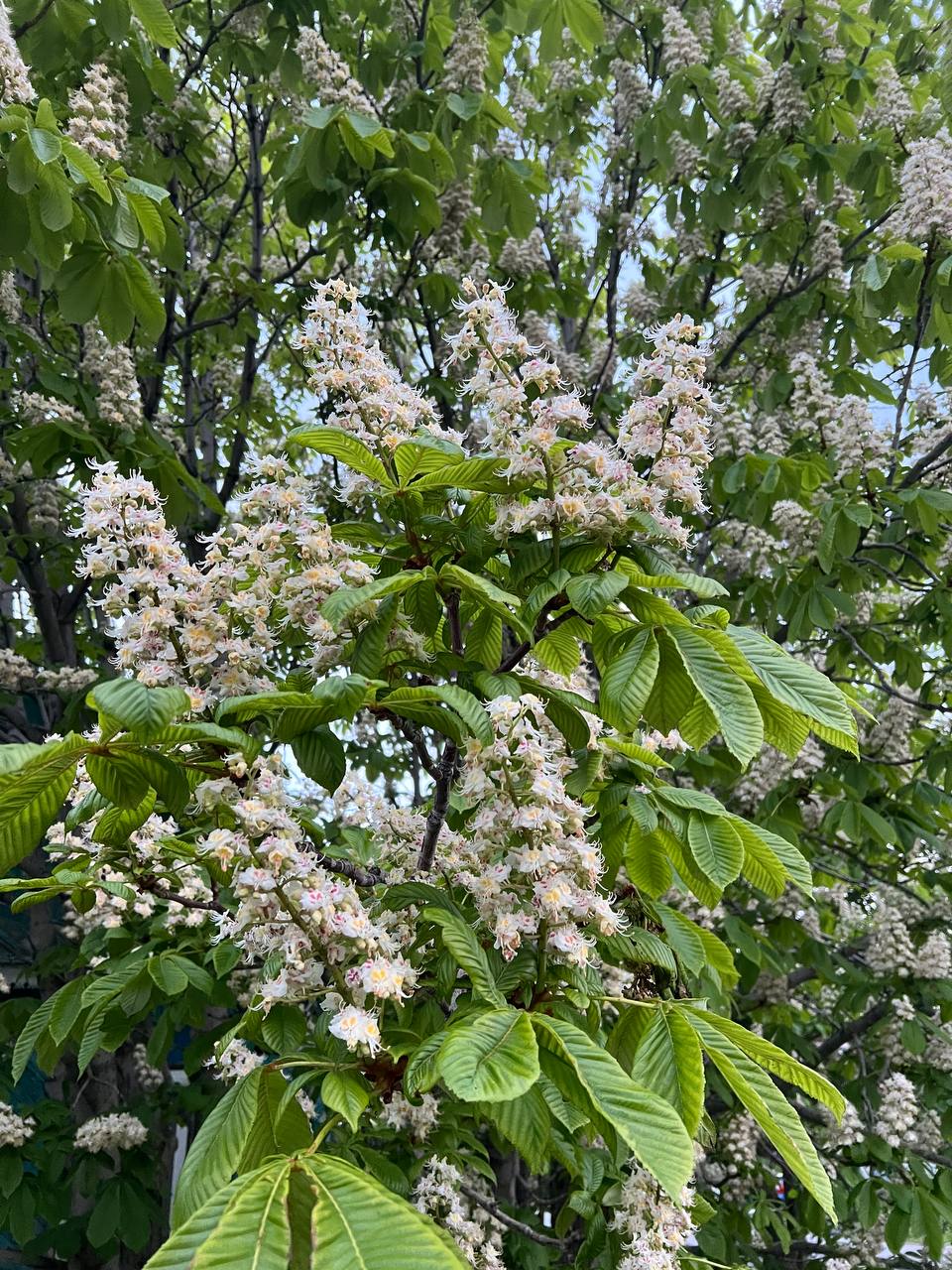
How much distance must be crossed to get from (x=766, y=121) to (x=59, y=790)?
3.94 meters

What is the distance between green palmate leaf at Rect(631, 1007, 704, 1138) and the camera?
3.48 ft

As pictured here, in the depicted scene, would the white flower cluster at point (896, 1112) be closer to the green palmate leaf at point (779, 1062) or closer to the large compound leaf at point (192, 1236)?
the green palmate leaf at point (779, 1062)

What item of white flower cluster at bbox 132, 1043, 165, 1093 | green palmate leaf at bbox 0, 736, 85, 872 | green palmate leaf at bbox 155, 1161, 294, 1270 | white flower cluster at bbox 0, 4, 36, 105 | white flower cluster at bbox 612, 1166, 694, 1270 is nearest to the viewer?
green palmate leaf at bbox 155, 1161, 294, 1270

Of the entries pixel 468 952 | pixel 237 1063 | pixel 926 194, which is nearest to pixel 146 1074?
pixel 237 1063

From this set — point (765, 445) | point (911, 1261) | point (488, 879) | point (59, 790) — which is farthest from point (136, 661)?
point (911, 1261)

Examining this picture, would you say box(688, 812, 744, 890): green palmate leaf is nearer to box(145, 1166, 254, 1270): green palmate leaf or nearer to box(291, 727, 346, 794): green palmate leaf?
box(291, 727, 346, 794): green palmate leaf

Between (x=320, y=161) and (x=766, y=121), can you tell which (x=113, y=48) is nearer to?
(x=320, y=161)

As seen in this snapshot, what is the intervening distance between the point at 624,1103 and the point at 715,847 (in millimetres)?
495

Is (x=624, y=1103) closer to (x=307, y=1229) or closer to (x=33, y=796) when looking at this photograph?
(x=307, y=1229)

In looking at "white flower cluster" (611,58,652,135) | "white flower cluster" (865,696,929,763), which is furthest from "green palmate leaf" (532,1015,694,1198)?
"white flower cluster" (611,58,652,135)

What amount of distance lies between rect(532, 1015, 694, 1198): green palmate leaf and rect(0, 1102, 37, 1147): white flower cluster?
280 centimetres

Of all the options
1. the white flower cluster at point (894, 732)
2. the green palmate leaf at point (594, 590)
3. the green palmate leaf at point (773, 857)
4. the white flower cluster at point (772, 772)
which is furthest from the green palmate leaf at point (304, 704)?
the white flower cluster at point (894, 732)

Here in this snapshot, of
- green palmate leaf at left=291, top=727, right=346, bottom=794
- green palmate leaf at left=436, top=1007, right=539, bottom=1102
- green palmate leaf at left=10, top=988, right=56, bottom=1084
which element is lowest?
green palmate leaf at left=10, top=988, right=56, bottom=1084

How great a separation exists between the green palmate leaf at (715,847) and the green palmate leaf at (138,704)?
0.78 metres
